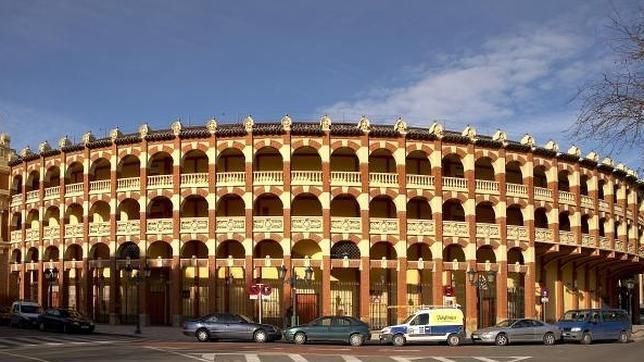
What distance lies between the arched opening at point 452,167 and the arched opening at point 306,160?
9.44m

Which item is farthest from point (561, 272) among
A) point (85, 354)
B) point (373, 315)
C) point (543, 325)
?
point (85, 354)

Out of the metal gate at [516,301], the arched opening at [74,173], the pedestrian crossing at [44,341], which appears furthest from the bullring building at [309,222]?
the pedestrian crossing at [44,341]

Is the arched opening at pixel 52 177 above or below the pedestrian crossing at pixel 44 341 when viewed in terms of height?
above

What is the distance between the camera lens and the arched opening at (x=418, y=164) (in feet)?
179

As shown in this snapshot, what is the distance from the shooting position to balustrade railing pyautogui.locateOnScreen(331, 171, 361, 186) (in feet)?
169

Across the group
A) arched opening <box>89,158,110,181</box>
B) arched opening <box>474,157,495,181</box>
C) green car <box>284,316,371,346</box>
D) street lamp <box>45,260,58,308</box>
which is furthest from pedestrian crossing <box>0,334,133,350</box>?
arched opening <box>474,157,495,181</box>

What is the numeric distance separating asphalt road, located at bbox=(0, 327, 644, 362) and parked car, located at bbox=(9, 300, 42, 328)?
11.2 m

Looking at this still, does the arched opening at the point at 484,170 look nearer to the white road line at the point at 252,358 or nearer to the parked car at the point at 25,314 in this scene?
the white road line at the point at 252,358

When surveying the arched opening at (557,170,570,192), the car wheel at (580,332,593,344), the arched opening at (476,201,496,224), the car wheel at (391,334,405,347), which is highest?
the arched opening at (557,170,570,192)

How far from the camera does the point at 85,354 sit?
2905 cm

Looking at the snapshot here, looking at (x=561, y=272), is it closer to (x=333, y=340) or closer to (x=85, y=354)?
(x=333, y=340)

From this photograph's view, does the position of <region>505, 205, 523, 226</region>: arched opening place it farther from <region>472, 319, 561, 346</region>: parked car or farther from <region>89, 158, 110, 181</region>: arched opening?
<region>89, 158, 110, 181</region>: arched opening

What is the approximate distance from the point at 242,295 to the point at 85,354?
23.6m

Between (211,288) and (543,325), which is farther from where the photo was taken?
(211,288)
